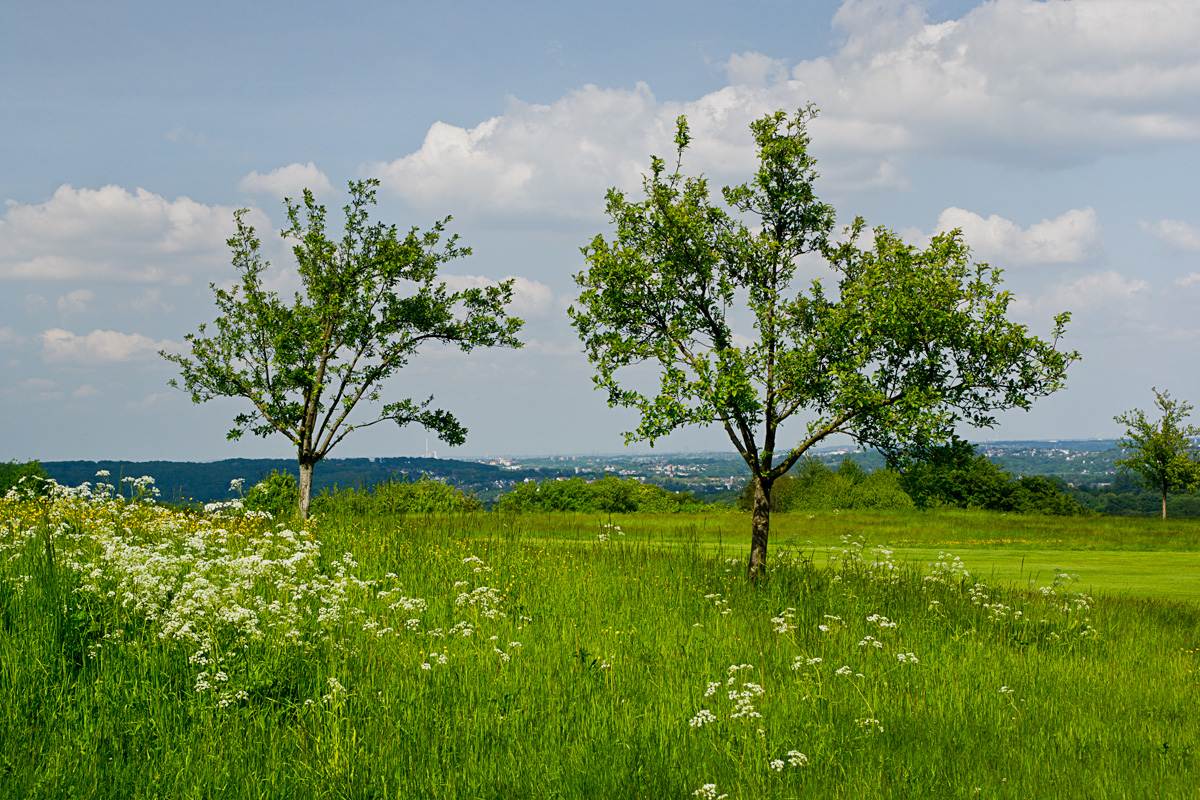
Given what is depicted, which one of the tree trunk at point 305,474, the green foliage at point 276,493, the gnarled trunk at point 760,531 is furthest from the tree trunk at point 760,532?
the green foliage at point 276,493

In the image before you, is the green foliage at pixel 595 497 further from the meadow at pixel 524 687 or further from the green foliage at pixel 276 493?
the meadow at pixel 524 687

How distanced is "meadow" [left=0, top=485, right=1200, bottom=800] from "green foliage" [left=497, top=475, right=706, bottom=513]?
1689 inches

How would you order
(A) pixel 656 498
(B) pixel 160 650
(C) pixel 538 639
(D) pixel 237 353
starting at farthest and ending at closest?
(A) pixel 656 498 < (D) pixel 237 353 < (C) pixel 538 639 < (B) pixel 160 650

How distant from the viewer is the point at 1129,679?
29.2 ft

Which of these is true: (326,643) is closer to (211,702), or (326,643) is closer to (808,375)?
(211,702)

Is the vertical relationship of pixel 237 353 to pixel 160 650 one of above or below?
above

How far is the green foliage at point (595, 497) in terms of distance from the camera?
5503cm

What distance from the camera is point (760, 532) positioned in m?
13.2

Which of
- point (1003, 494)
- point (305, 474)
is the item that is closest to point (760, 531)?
point (305, 474)

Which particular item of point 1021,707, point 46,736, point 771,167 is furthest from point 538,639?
point 771,167

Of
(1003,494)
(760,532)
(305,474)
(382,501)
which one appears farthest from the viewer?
(1003,494)

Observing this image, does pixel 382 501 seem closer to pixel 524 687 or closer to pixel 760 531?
A: pixel 760 531

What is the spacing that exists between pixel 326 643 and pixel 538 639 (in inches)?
91.8

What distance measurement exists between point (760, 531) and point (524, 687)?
7.33 meters
